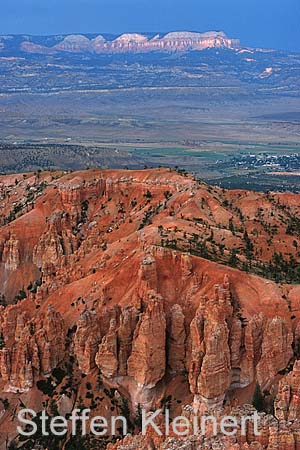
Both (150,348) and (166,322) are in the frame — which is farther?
(166,322)

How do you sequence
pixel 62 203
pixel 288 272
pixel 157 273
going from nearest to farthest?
pixel 157 273
pixel 288 272
pixel 62 203

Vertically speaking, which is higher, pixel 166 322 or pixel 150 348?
pixel 166 322

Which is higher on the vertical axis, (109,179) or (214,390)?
(109,179)

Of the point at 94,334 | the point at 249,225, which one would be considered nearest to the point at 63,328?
the point at 94,334

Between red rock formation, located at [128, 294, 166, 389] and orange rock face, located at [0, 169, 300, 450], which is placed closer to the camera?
orange rock face, located at [0, 169, 300, 450]

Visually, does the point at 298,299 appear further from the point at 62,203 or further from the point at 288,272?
the point at 62,203

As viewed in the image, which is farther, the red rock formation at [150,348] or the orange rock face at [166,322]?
the red rock formation at [150,348]

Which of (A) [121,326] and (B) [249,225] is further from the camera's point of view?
(B) [249,225]

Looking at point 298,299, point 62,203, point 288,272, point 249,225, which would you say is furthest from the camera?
point 62,203
